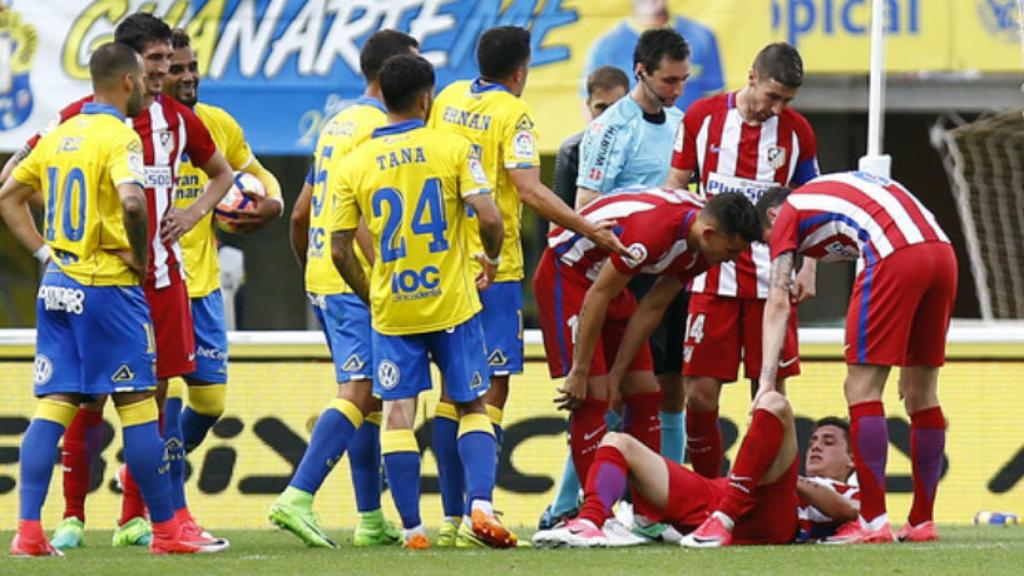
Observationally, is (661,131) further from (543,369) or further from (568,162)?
(543,369)

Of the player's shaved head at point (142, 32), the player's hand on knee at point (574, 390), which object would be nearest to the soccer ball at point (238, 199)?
the player's shaved head at point (142, 32)

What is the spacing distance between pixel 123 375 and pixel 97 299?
0.32m

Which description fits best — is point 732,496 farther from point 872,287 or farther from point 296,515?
point 296,515

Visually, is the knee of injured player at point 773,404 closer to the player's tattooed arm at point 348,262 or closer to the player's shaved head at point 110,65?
the player's tattooed arm at point 348,262

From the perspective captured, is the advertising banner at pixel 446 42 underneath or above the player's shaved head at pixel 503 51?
above

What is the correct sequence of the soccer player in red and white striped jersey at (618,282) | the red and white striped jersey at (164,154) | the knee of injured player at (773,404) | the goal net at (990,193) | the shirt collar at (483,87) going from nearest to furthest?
the knee of injured player at (773,404) → the soccer player in red and white striped jersey at (618,282) → the red and white striped jersey at (164,154) → the shirt collar at (483,87) → the goal net at (990,193)

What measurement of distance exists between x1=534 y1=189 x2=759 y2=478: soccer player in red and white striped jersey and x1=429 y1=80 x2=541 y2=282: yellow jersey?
19 cm

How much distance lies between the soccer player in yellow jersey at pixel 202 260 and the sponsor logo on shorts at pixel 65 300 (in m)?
1.17

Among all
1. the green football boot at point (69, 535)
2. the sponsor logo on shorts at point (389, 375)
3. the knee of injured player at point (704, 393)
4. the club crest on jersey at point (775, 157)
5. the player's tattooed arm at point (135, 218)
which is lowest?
the green football boot at point (69, 535)

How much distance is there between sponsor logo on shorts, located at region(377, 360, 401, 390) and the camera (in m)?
8.46

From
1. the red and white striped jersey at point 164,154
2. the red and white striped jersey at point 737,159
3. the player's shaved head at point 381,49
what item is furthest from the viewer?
the red and white striped jersey at point 737,159

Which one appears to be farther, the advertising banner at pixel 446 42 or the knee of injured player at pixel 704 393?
the advertising banner at pixel 446 42

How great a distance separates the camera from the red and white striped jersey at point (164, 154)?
897 cm

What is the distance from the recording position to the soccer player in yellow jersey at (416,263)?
8414 millimetres
